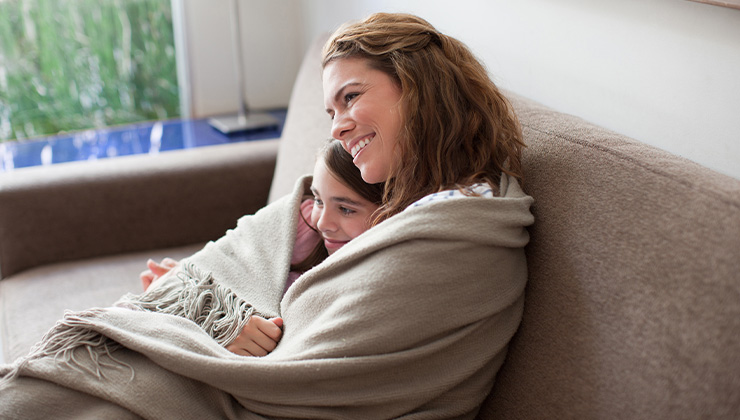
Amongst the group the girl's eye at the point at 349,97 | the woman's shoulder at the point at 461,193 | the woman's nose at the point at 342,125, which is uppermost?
the girl's eye at the point at 349,97

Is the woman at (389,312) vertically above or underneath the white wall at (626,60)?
underneath

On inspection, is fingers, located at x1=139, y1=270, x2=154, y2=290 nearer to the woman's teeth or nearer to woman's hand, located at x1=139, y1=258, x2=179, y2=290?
woman's hand, located at x1=139, y1=258, x2=179, y2=290

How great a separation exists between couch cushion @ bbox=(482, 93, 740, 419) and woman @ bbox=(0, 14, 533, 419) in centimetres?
4

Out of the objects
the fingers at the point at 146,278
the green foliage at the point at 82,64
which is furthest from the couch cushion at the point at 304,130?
the green foliage at the point at 82,64

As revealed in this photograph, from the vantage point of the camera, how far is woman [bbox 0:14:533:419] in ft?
3.24

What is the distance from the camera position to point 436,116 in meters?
1.17

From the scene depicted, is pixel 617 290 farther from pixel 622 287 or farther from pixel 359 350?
pixel 359 350

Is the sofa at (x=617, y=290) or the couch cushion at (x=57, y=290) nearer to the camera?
the sofa at (x=617, y=290)

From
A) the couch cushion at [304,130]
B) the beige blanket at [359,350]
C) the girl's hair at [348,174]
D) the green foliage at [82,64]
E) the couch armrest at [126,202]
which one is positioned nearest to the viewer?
the beige blanket at [359,350]

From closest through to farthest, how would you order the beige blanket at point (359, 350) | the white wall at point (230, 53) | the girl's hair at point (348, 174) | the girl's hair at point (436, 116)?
the beige blanket at point (359, 350) → the girl's hair at point (436, 116) → the girl's hair at point (348, 174) → the white wall at point (230, 53)

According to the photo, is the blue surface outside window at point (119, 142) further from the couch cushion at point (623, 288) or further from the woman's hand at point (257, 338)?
the couch cushion at point (623, 288)

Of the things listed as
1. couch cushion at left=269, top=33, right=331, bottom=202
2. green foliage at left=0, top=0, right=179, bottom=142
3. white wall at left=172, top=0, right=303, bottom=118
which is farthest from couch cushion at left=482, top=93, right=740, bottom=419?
green foliage at left=0, top=0, right=179, bottom=142

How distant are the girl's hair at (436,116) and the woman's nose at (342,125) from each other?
0.31 ft

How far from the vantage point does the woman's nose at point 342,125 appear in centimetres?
121
